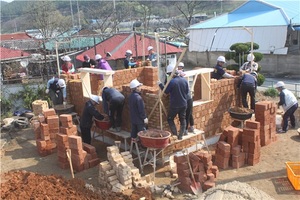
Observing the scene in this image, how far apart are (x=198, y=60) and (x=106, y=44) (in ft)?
33.7

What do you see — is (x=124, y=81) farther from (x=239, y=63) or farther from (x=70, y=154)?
(x=239, y=63)

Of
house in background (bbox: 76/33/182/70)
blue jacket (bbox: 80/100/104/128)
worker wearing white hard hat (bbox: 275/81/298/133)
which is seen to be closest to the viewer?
blue jacket (bbox: 80/100/104/128)

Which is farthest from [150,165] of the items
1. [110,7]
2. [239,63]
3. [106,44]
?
[110,7]

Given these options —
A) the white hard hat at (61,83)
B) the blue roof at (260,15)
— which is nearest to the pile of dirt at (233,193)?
the white hard hat at (61,83)

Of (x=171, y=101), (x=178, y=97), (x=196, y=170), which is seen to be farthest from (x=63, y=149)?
(x=196, y=170)

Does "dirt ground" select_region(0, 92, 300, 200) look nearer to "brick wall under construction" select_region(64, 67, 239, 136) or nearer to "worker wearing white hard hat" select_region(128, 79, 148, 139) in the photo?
"worker wearing white hard hat" select_region(128, 79, 148, 139)

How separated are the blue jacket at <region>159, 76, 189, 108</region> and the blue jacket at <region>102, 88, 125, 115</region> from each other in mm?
1265

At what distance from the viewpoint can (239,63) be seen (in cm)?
1883

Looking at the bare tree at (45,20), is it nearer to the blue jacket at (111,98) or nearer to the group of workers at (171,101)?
the group of workers at (171,101)

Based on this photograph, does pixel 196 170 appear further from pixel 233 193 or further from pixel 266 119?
pixel 266 119

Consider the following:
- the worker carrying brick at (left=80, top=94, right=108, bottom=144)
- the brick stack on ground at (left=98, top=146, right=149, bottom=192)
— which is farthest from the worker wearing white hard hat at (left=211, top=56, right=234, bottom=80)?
the brick stack on ground at (left=98, top=146, right=149, bottom=192)

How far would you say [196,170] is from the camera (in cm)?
669

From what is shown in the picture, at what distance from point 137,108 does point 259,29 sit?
20.1 metres

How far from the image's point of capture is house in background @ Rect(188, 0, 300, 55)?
24.4 meters
